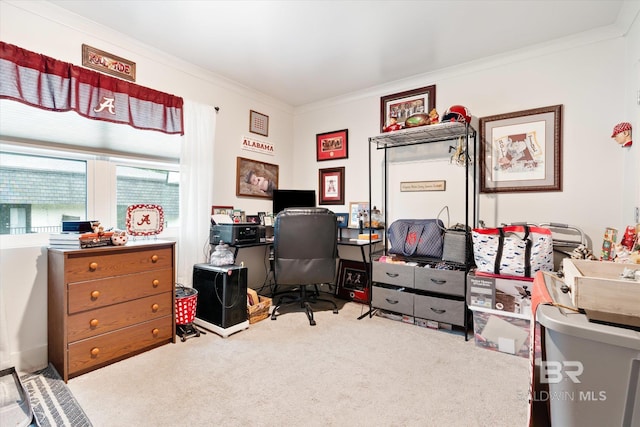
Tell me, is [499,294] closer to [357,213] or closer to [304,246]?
[304,246]

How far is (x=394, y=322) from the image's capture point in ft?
9.53

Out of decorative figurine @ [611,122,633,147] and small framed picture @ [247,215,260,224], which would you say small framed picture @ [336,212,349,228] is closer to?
small framed picture @ [247,215,260,224]

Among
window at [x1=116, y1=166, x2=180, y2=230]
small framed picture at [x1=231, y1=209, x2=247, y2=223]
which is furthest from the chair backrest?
window at [x1=116, y1=166, x2=180, y2=230]

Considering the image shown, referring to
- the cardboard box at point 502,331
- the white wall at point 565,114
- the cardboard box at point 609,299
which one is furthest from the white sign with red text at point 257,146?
the cardboard box at point 609,299

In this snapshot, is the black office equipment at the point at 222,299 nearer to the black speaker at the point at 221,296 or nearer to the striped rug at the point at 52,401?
the black speaker at the point at 221,296

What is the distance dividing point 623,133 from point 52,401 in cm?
407

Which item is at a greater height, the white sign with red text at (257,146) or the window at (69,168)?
the white sign with red text at (257,146)

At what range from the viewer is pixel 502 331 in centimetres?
231

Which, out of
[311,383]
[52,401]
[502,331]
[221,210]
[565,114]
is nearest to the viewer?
[52,401]

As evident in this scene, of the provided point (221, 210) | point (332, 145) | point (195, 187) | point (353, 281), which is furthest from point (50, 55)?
point (353, 281)

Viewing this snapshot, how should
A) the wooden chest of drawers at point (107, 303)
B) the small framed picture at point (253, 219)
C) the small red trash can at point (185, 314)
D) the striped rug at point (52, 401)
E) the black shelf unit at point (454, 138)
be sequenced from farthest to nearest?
1. the small framed picture at point (253, 219)
2. the black shelf unit at point (454, 138)
3. the small red trash can at point (185, 314)
4. the wooden chest of drawers at point (107, 303)
5. the striped rug at point (52, 401)

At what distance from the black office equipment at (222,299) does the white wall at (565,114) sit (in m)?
1.91

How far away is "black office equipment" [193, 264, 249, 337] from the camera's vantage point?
2559mm

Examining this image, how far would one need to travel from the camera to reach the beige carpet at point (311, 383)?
1.57m
